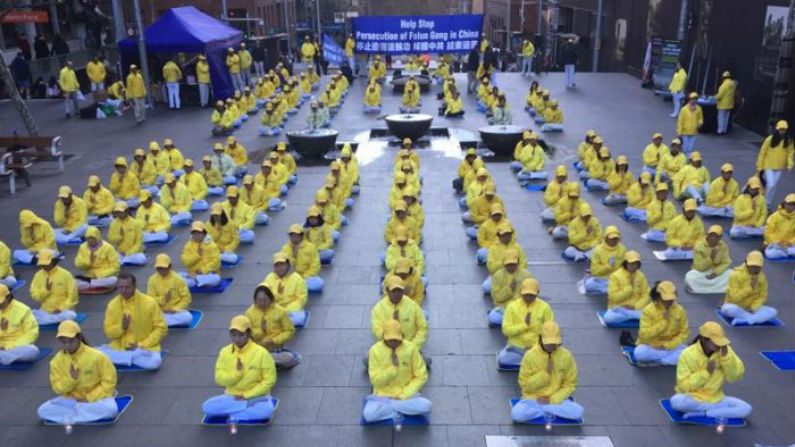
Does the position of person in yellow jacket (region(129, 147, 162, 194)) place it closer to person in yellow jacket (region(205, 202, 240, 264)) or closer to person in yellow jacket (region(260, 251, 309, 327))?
person in yellow jacket (region(205, 202, 240, 264))

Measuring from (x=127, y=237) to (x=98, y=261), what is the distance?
1102 millimetres

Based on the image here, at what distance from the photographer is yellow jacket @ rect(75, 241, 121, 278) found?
433 inches

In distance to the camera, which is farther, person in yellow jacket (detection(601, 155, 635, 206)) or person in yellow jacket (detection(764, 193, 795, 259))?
person in yellow jacket (detection(601, 155, 635, 206))

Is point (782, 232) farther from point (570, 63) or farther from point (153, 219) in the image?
point (570, 63)

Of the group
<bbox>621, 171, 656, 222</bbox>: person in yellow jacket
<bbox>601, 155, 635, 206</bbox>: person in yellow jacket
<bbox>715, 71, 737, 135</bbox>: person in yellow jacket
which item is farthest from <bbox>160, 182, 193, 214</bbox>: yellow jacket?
<bbox>715, 71, 737, 135</bbox>: person in yellow jacket

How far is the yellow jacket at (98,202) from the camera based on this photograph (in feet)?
46.9

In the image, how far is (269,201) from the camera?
602 inches

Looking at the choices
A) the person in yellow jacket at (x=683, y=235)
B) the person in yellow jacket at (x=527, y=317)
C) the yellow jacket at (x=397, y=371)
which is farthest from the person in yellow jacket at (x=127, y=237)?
the person in yellow jacket at (x=683, y=235)

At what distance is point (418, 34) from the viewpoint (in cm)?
2972

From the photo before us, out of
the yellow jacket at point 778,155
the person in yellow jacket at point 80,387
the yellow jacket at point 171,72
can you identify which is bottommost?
the person in yellow jacket at point 80,387

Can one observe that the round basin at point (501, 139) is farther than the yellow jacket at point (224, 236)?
Yes

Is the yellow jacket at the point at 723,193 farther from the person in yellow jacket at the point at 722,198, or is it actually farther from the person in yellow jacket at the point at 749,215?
the person in yellow jacket at the point at 749,215

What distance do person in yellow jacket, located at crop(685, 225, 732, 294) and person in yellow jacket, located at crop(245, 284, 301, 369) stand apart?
6.28 m

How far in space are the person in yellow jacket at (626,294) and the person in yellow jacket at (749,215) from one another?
4462 mm
